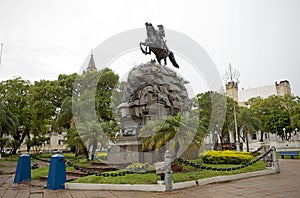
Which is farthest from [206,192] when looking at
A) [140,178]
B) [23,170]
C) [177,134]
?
[23,170]

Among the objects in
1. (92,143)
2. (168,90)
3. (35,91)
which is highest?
(35,91)

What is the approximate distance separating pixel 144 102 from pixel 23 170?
6.99m

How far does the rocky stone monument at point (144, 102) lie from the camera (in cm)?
1359

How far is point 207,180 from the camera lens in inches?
365

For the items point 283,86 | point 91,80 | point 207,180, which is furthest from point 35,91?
point 283,86

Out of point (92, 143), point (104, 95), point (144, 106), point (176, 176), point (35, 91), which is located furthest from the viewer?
point (35, 91)

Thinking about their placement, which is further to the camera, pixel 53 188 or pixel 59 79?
pixel 59 79

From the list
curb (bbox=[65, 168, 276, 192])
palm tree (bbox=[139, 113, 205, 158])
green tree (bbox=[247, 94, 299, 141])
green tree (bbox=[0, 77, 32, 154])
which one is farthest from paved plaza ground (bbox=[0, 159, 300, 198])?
green tree (bbox=[247, 94, 299, 141])

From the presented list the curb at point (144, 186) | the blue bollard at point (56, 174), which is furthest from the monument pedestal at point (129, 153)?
the blue bollard at point (56, 174)

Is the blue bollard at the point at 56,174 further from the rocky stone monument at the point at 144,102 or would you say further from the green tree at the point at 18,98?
the green tree at the point at 18,98

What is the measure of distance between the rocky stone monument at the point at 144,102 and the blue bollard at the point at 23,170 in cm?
421

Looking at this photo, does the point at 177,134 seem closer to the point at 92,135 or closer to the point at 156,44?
the point at 92,135

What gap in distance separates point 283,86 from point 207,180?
57.4 meters

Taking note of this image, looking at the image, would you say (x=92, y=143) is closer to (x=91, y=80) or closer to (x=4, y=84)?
(x=91, y=80)
